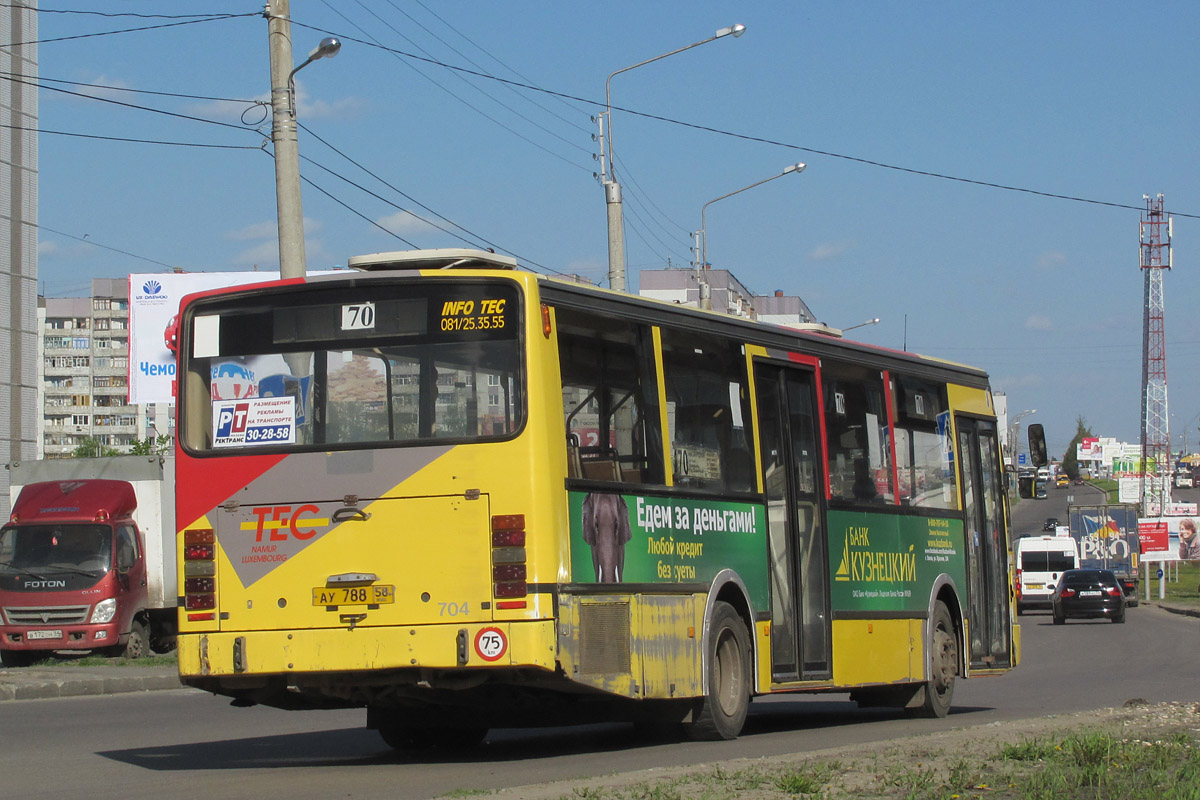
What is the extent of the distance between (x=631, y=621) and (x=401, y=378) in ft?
7.11

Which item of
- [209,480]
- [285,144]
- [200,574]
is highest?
[285,144]

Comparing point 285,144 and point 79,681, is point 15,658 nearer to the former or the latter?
point 79,681

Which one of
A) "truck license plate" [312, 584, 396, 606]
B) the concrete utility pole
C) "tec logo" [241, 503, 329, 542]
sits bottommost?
"truck license plate" [312, 584, 396, 606]

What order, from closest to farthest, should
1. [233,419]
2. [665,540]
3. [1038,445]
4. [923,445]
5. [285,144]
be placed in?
[233,419]
[665,540]
[923,445]
[1038,445]
[285,144]

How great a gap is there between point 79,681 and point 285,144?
23.0 ft

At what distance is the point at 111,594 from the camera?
993 inches

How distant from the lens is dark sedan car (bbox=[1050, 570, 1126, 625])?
1730 inches

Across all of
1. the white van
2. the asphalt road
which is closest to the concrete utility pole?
the asphalt road

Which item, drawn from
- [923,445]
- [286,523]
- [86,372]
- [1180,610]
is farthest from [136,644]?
[86,372]

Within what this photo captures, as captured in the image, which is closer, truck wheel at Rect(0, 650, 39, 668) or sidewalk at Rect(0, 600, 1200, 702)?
Result: sidewalk at Rect(0, 600, 1200, 702)

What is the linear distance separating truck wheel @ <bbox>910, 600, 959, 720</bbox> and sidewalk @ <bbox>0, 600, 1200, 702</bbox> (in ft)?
32.5

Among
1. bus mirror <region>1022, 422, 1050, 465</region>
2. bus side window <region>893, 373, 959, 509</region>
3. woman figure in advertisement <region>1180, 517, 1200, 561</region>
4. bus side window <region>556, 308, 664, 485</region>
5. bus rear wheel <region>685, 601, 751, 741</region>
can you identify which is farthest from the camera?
woman figure in advertisement <region>1180, 517, 1200, 561</region>

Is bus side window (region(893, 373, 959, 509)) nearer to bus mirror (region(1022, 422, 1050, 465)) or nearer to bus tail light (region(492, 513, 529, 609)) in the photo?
bus mirror (region(1022, 422, 1050, 465))

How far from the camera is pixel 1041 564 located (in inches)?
2125
